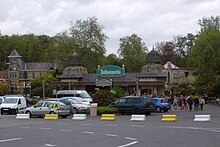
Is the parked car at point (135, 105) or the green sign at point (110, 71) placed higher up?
the green sign at point (110, 71)

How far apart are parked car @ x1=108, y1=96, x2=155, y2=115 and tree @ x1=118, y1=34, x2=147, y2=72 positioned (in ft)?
254

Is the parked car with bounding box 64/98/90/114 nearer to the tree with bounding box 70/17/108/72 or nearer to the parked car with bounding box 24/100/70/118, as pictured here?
the parked car with bounding box 24/100/70/118

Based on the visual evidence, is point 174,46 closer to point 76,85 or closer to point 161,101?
point 76,85

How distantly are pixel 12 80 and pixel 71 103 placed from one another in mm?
77366

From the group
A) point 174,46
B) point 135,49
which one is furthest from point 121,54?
point 174,46

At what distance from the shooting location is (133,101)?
42.6 meters

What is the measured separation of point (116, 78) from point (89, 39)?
47.1 ft

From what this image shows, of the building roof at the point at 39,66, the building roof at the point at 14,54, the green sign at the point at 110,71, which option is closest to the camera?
the green sign at the point at 110,71

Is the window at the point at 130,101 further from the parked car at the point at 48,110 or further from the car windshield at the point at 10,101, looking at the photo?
the car windshield at the point at 10,101

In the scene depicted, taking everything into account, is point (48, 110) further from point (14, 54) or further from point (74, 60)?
point (14, 54)

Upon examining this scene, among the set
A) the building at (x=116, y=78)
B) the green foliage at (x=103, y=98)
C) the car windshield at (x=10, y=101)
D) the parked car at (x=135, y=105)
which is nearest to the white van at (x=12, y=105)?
the car windshield at (x=10, y=101)

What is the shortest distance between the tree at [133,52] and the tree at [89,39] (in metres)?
23.4

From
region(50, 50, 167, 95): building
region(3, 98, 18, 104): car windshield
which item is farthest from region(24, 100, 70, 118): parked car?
region(50, 50, 167, 95): building

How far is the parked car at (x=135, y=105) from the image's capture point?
42.0m
